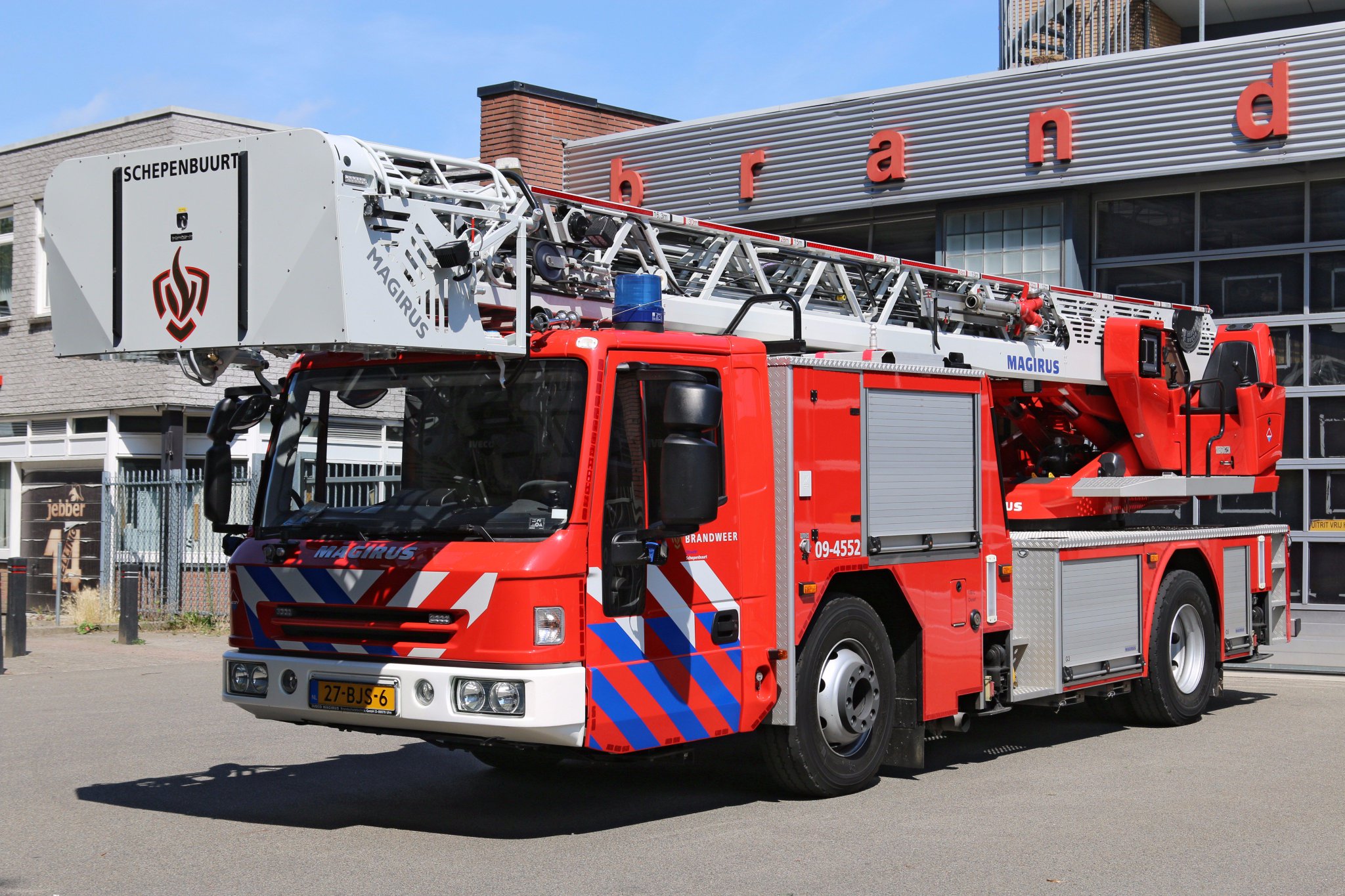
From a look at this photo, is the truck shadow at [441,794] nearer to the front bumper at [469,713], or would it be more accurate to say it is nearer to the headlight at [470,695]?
the front bumper at [469,713]

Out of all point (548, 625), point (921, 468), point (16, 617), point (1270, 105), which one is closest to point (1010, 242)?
point (1270, 105)

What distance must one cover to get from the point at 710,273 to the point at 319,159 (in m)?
3.12

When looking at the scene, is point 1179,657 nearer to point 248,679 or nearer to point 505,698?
point 505,698

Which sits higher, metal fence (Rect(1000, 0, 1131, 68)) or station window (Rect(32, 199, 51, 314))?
metal fence (Rect(1000, 0, 1131, 68))

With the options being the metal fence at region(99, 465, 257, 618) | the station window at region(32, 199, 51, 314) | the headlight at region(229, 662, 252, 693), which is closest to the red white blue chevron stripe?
the headlight at region(229, 662, 252, 693)

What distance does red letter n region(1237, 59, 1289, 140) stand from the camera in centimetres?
1636

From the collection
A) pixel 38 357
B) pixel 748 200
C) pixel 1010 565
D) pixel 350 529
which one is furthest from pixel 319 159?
pixel 38 357

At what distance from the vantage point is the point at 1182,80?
17125 millimetres

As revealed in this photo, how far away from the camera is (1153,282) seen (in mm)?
17953

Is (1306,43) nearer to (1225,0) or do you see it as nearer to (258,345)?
(1225,0)

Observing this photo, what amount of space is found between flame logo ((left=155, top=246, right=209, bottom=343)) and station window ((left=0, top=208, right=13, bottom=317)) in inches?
701

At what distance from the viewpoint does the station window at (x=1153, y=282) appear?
1769cm

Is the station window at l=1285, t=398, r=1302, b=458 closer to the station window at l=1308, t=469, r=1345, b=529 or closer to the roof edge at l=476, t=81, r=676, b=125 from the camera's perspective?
the station window at l=1308, t=469, r=1345, b=529

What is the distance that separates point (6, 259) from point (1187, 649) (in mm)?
18988
